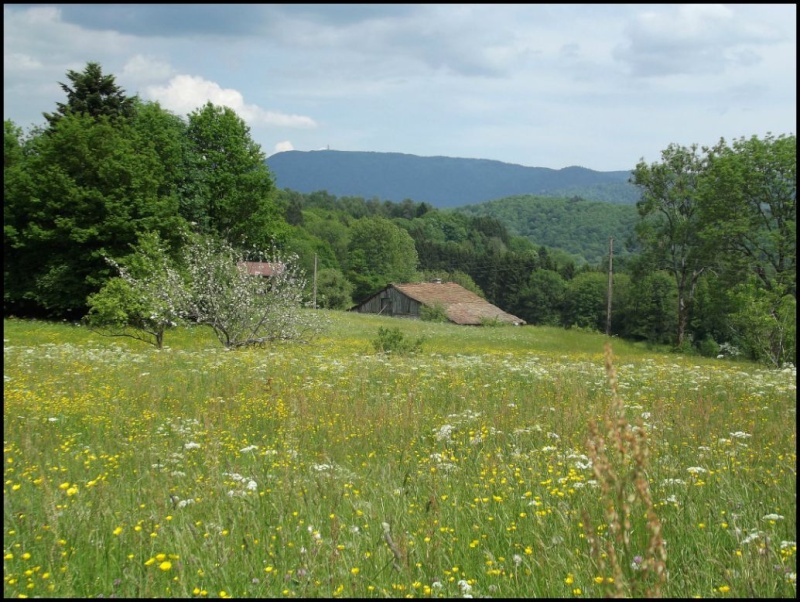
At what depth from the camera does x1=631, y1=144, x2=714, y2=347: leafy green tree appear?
48906mm

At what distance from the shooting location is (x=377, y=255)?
12125 cm

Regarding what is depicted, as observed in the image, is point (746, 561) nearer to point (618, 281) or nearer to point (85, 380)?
point (85, 380)

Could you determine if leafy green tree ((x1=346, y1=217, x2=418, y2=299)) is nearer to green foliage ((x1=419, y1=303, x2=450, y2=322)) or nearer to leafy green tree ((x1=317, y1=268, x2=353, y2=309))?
leafy green tree ((x1=317, y1=268, x2=353, y2=309))

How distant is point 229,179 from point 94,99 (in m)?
9.44

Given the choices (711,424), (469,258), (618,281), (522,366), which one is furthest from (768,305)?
(469,258)

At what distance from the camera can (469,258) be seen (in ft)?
449

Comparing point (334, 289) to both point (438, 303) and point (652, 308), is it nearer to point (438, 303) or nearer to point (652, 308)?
point (438, 303)

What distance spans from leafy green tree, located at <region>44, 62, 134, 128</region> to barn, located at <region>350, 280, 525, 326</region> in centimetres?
3532

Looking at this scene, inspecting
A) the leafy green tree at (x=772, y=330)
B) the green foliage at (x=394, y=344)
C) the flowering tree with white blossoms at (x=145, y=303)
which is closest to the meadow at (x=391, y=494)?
the green foliage at (x=394, y=344)

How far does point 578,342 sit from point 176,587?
27.8 meters

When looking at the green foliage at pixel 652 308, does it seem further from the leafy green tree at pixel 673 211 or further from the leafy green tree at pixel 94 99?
the leafy green tree at pixel 94 99

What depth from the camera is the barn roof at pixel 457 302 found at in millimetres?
69688

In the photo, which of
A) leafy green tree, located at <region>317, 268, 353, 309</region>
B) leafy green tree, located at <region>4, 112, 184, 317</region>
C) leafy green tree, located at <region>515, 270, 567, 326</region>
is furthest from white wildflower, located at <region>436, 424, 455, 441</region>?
leafy green tree, located at <region>515, 270, 567, 326</region>

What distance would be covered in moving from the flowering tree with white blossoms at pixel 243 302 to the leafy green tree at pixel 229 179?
68.4ft
